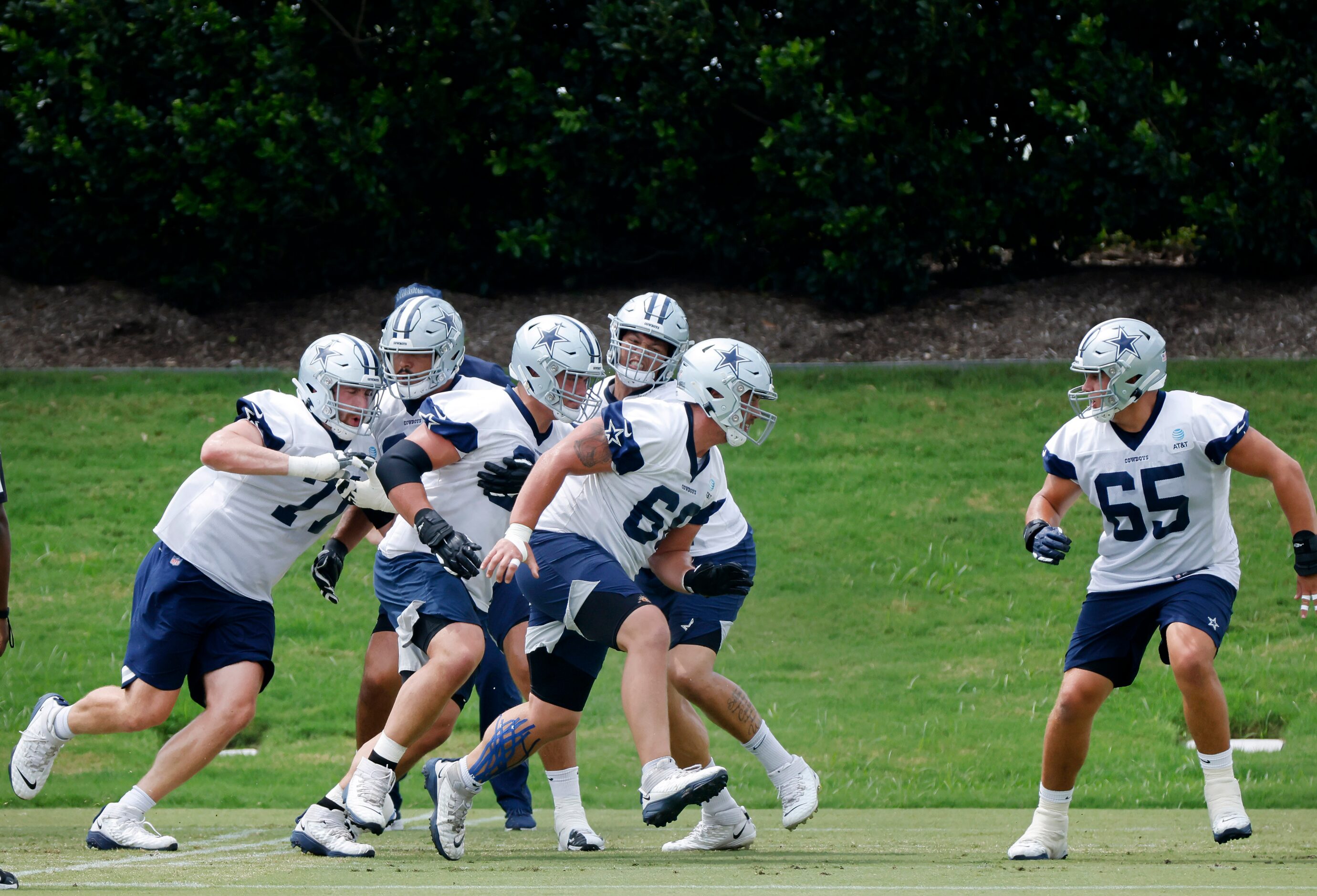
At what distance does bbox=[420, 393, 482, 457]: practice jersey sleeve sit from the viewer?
547 cm

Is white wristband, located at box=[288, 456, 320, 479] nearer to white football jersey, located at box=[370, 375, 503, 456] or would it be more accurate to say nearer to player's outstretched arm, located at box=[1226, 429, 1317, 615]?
white football jersey, located at box=[370, 375, 503, 456]

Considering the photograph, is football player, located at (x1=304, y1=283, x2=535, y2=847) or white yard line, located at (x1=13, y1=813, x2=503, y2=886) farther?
football player, located at (x1=304, y1=283, x2=535, y2=847)

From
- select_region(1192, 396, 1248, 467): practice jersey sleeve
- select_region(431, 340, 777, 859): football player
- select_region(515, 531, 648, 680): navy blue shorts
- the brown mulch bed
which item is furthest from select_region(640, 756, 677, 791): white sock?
the brown mulch bed

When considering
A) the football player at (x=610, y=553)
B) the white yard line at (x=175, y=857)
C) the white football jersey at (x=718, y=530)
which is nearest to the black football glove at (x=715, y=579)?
the football player at (x=610, y=553)

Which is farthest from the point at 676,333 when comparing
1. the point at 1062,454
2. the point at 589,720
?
the point at 589,720

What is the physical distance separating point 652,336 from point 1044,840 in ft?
7.32

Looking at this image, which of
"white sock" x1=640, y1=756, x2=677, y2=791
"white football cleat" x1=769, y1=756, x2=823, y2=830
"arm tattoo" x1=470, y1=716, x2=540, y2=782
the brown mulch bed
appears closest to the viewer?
"white sock" x1=640, y1=756, x2=677, y2=791

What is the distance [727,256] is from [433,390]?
388 inches

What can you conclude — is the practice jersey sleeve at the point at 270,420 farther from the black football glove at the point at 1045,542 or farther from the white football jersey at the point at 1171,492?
the white football jersey at the point at 1171,492

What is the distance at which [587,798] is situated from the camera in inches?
344

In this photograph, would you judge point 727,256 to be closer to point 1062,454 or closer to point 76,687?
point 76,687

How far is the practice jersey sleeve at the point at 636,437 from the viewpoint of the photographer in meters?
5.10

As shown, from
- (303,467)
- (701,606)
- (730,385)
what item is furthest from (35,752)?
(730,385)

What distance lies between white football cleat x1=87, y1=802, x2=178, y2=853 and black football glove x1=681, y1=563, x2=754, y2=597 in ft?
6.67
